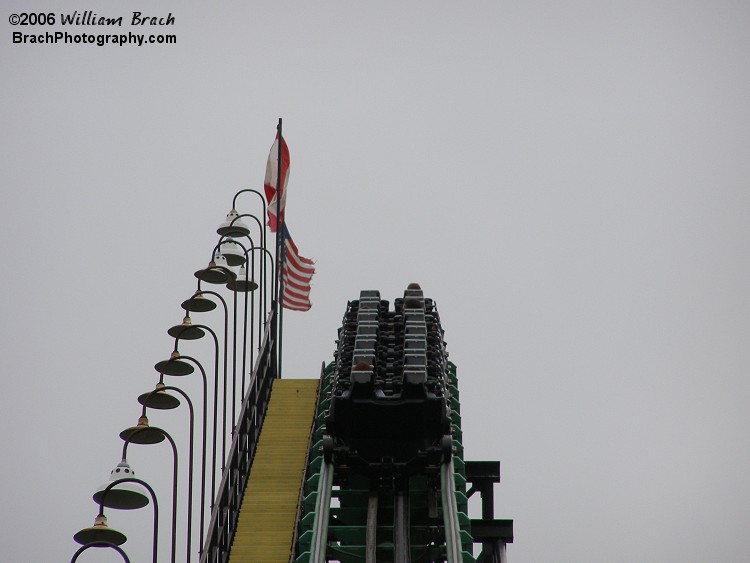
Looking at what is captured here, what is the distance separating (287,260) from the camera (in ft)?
107

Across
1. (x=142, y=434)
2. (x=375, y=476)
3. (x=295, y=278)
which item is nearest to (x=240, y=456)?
(x=375, y=476)

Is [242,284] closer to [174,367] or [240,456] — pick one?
[240,456]

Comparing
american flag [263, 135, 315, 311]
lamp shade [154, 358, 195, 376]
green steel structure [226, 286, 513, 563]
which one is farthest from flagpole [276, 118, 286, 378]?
lamp shade [154, 358, 195, 376]

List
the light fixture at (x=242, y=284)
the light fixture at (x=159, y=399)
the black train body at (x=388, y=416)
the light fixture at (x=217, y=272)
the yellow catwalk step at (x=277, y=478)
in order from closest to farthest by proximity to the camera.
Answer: the light fixture at (x=159, y=399) → the yellow catwalk step at (x=277, y=478) → the light fixture at (x=217, y=272) → the black train body at (x=388, y=416) → the light fixture at (x=242, y=284)

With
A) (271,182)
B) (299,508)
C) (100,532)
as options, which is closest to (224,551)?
(299,508)

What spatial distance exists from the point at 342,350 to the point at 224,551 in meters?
5.31

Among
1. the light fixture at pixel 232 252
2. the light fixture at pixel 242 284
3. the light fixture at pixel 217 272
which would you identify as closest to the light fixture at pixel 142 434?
the light fixture at pixel 217 272

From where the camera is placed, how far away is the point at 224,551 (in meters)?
22.2

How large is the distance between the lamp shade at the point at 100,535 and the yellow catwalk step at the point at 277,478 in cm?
448

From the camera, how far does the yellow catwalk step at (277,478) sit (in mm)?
22344

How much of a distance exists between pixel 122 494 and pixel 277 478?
5979 mm

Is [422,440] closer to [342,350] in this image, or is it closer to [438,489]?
[438,489]

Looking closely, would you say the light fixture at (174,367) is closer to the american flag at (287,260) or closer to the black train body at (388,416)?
the black train body at (388,416)

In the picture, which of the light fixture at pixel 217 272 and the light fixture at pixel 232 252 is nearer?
the light fixture at pixel 217 272
